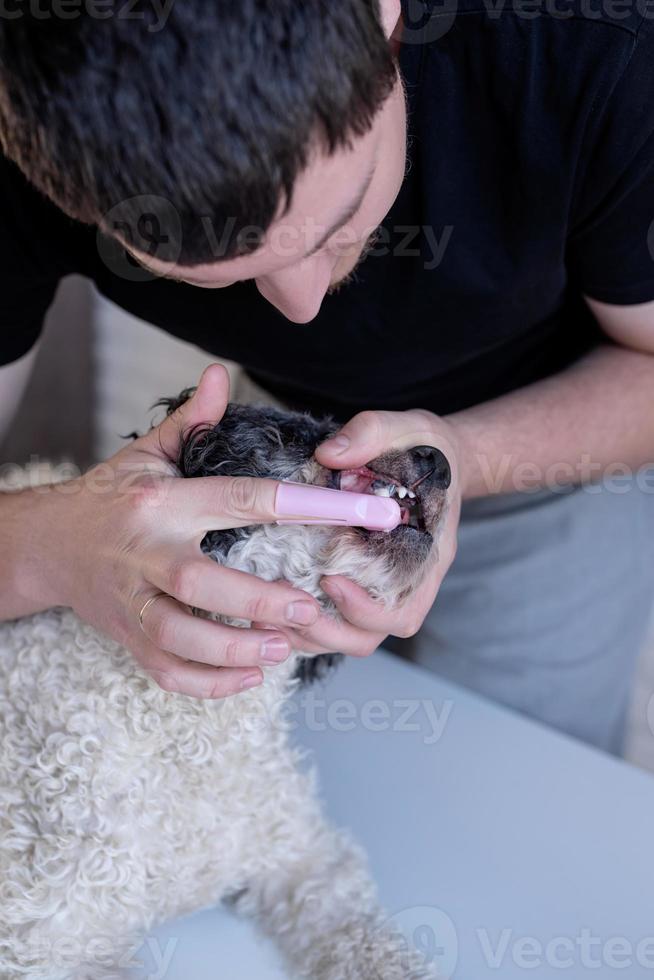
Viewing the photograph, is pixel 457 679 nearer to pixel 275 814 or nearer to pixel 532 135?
pixel 275 814

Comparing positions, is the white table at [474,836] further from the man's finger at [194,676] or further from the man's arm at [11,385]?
the man's arm at [11,385]

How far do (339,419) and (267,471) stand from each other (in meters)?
0.41

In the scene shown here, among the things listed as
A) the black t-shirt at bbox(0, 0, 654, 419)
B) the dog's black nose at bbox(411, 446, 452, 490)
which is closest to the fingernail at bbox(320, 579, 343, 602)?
the dog's black nose at bbox(411, 446, 452, 490)

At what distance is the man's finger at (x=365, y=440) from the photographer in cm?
66

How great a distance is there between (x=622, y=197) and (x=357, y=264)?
24 centimetres

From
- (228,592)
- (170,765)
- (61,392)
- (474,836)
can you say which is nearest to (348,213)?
(228,592)

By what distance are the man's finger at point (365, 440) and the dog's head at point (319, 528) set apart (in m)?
0.01

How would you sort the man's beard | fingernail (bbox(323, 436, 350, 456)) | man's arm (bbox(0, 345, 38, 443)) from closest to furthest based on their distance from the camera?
1. fingernail (bbox(323, 436, 350, 456))
2. the man's beard
3. man's arm (bbox(0, 345, 38, 443))

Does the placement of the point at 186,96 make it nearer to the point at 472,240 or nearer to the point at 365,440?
the point at 365,440

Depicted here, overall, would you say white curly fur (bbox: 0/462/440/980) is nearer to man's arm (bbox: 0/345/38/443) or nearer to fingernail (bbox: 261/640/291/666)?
fingernail (bbox: 261/640/291/666)

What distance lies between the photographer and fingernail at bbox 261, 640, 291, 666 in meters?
0.64

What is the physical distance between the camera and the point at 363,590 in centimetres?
69

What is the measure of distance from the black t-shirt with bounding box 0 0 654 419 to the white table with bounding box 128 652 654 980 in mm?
358

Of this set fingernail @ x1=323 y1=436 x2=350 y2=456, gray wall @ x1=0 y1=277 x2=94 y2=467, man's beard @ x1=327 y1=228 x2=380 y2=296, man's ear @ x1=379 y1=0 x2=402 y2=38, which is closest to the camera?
man's ear @ x1=379 y1=0 x2=402 y2=38
